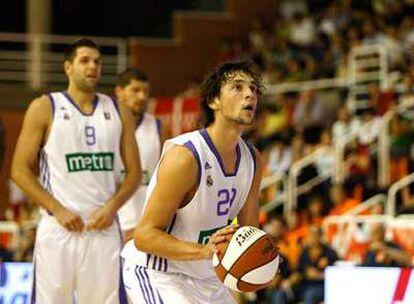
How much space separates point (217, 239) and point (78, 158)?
2318 millimetres

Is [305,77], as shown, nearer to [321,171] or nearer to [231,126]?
[321,171]

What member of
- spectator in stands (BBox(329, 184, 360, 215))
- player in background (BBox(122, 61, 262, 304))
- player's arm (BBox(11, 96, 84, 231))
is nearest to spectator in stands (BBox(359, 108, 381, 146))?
spectator in stands (BBox(329, 184, 360, 215))

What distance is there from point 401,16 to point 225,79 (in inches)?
540

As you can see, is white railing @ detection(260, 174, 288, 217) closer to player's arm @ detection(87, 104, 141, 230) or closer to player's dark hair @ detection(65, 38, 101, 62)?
player's arm @ detection(87, 104, 141, 230)

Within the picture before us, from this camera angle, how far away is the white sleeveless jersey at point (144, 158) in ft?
30.6

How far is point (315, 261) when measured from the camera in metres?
12.7

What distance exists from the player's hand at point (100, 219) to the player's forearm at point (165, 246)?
1.68 metres

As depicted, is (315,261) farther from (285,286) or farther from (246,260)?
(246,260)

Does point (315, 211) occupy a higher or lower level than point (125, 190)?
lower

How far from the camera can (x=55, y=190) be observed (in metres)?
7.94

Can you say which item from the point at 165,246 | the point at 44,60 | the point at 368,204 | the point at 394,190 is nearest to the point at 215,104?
the point at 165,246

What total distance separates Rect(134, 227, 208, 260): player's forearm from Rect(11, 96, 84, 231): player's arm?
5.50ft

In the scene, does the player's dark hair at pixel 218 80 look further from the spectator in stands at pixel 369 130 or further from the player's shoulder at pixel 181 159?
the spectator in stands at pixel 369 130

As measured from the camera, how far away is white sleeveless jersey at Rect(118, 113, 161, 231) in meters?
9.33
